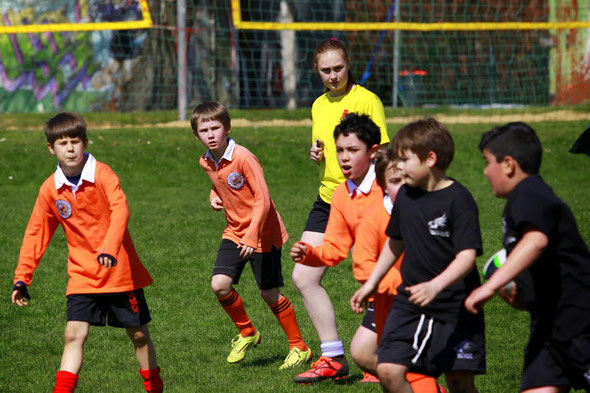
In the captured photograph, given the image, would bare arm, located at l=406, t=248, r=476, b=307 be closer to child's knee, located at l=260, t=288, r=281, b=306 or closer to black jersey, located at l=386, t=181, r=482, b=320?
black jersey, located at l=386, t=181, r=482, b=320

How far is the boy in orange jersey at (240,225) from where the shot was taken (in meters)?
6.11

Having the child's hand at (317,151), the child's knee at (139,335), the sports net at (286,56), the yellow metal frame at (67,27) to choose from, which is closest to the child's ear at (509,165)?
the child's hand at (317,151)

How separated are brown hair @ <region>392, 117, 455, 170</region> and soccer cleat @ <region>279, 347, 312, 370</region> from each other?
2.58 m

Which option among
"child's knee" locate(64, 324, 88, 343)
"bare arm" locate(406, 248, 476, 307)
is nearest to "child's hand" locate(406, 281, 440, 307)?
"bare arm" locate(406, 248, 476, 307)

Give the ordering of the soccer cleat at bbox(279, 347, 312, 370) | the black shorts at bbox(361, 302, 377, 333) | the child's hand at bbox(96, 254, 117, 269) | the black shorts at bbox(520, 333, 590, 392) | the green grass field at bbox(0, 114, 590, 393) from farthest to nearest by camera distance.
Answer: the soccer cleat at bbox(279, 347, 312, 370) → the green grass field at bbox(0, 114, 590, 393) → the child's hand at bbox(96, 254, 117, 269) → the black shorts at bbox(361, 302, 377, 333) → the black shorts at bbox(520, 333, 590, 392)

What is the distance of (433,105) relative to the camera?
21375mm

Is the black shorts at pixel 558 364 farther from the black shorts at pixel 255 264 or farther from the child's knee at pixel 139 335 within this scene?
the black shorts at pixel 255 264

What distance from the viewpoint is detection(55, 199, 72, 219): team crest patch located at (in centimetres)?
512

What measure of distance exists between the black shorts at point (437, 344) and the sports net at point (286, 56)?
1635 cm

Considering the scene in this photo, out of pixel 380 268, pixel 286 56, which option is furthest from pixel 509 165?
pixel 286 56

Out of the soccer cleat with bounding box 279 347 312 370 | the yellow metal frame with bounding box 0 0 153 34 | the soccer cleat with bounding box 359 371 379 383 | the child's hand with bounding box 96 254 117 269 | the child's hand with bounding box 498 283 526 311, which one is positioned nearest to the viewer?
the child's hand with bounding box 498 283 526 311

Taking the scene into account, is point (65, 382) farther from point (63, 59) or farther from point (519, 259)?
point (63, 59)

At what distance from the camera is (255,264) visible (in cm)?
641

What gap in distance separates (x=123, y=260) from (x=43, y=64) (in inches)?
816
